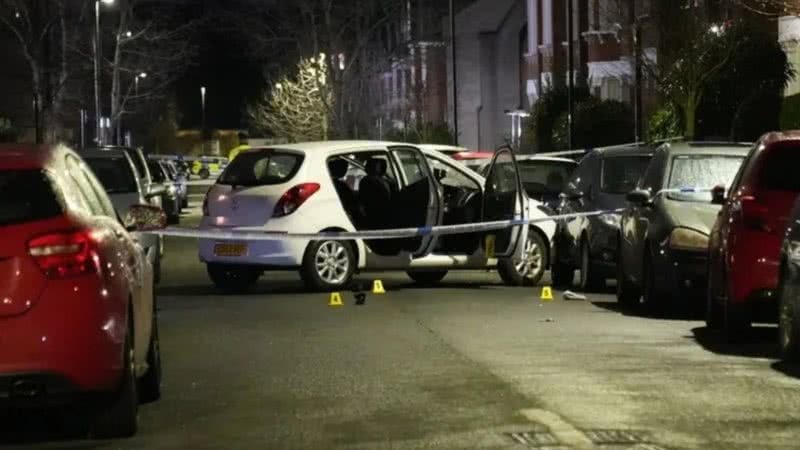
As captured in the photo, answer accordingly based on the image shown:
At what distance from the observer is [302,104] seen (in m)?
72.9

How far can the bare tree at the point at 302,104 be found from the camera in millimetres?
67938

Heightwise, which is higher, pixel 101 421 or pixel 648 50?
pixel 648 50

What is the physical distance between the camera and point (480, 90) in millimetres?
70875

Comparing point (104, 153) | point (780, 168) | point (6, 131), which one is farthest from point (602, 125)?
point (780, 168)

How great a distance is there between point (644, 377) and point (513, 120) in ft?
184

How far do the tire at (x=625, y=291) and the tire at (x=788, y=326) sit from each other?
4475mm

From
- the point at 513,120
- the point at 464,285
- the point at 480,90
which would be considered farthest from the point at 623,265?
the point at 480,90

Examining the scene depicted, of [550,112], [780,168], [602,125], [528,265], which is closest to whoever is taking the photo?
[780,168]

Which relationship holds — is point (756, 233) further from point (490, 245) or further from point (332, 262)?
point (332, 262)

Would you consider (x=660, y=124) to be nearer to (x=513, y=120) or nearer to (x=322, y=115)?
(x=513, y=120)

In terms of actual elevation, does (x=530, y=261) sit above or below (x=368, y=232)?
below

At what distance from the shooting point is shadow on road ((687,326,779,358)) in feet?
40.5

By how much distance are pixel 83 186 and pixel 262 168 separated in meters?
9.74

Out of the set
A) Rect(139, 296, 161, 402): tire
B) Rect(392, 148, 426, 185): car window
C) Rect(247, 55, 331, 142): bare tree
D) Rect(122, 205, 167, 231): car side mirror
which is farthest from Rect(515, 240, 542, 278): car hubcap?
Rect(247, 55, 331, 142): bare tree
